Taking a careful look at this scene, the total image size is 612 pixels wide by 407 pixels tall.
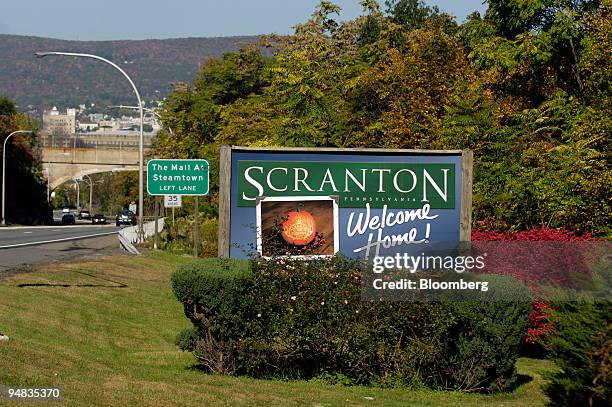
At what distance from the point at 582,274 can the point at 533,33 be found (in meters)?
26.8

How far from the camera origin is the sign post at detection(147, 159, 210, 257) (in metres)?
35.9

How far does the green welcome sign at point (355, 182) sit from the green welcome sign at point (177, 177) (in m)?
20.8

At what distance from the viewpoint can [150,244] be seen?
47156 mm

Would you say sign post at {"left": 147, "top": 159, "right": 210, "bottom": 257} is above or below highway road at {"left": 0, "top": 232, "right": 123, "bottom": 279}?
Result: above

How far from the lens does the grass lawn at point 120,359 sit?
1150cm

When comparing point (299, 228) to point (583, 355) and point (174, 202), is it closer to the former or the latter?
point (583, 355)

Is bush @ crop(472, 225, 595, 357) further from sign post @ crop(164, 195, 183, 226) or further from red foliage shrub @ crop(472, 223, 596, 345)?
sign post @ crop(164, 195, 183, 226)

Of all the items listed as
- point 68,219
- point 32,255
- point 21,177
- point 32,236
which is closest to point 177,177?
point 32,255

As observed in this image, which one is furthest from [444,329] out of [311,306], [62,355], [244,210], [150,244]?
[150,244]

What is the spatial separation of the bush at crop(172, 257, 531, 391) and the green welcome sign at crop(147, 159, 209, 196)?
73.4 ft

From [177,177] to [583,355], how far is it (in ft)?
91.4

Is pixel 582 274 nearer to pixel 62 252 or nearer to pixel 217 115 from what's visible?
pixel 62 252

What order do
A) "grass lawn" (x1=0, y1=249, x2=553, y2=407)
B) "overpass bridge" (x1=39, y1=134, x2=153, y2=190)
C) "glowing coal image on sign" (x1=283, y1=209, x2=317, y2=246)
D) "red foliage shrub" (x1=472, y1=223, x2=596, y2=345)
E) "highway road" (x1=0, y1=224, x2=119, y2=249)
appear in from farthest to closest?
"overpass bridge" (x1=39, y1=134, x2=153, y2=190) → "highway road" (x1=0, y1=224, x2=119, y2=249) → "red foliage shrub" (x1=472, y1=223, x2=596, y2=345) → "glowing coal image on sign" (x1=283, y1=209, x2=317, y2=246) → "grass lawn" (x1=0, y1=249, x2=553, y2=407)

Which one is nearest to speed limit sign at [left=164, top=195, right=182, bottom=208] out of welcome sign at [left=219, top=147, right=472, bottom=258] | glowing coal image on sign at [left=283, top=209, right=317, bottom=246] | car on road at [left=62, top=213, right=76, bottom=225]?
welcome sign at [left=219, top=147, right=472, bottom=258]
